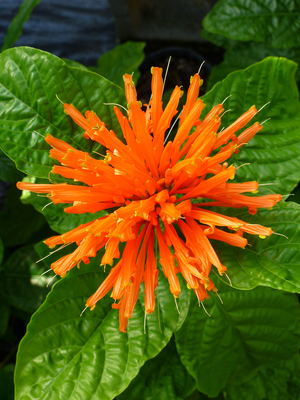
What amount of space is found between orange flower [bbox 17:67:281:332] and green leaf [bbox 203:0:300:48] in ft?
1.58

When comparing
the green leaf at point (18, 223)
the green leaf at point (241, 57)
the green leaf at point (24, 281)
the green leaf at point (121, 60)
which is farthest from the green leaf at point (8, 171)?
the green leaf at point (241, 57)

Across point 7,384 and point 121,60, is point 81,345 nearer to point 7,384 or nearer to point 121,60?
point 7,384

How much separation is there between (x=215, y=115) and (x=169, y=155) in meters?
0.11

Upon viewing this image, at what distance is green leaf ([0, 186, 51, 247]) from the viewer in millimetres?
1136

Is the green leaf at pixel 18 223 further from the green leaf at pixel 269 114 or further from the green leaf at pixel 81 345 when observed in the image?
the green leaf at pixel 269 114

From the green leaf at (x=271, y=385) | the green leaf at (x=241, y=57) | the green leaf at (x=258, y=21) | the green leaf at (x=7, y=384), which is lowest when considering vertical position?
the green leaf at (x=7, y=384)

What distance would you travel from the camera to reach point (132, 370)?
24.4 inches

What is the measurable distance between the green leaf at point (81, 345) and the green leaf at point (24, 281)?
16.0 inches

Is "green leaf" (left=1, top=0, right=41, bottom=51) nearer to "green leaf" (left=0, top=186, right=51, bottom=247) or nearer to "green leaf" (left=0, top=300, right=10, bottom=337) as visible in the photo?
"green leaf" (left=0, top=186, right=51, bottom=247)

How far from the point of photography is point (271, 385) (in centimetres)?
91

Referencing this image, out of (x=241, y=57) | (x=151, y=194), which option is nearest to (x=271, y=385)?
(x=151, y=194)

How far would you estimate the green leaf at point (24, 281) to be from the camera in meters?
1.04

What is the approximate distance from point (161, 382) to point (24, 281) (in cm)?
51

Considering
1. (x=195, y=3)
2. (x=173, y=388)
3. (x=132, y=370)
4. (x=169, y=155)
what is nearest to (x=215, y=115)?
(x=169, y=155)
